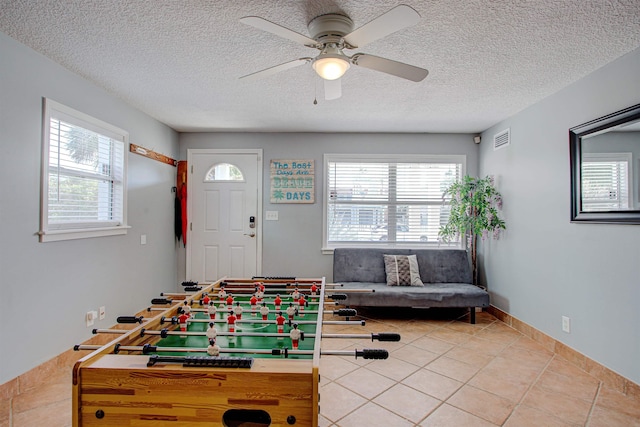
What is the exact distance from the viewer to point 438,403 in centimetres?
218

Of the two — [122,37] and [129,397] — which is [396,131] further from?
[129,397]

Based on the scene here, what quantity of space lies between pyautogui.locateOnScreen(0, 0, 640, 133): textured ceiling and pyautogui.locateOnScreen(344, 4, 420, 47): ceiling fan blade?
0.65ft

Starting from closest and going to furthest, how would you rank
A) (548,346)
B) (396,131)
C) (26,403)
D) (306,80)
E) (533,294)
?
(26,403), (306,80), (548,346), (533,294), (396,131)

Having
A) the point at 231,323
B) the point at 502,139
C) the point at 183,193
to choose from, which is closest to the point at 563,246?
the point at 502,139

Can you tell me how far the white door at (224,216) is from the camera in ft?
15.0

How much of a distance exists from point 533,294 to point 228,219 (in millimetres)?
3653

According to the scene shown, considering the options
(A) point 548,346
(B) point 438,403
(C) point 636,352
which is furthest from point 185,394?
(A) point 548,346

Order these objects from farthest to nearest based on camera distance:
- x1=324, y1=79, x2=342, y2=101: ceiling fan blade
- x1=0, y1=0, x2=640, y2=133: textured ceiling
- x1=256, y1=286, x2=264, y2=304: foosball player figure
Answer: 1. x1=324, y1=79, x2=342, y2=101: ceiling fan blade
2. x1=256, y1=286, x2=264, y2=304: foosball player figure
3. x1=0, y1=0, x2=640, y2=133: textured ceiling

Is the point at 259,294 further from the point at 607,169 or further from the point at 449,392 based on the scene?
the point at 607,169

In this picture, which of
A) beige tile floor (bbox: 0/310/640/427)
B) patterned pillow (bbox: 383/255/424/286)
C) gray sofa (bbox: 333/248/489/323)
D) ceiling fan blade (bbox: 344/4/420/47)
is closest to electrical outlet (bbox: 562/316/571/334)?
beige tile floor (bbox: 0/310/640/427)

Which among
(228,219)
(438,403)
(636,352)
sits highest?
(228,219)

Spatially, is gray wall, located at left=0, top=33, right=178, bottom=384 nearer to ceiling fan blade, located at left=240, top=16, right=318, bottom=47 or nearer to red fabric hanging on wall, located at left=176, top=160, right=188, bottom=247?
red fabric hanging on wall, located at left=176, top=160, right=188, bottom=247

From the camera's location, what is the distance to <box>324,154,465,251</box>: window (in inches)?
182

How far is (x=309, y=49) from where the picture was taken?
2.35 metres
